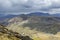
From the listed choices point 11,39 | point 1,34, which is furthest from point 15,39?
point 1,34

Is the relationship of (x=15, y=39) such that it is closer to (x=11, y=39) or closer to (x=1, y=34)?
(x=11, y=39)
